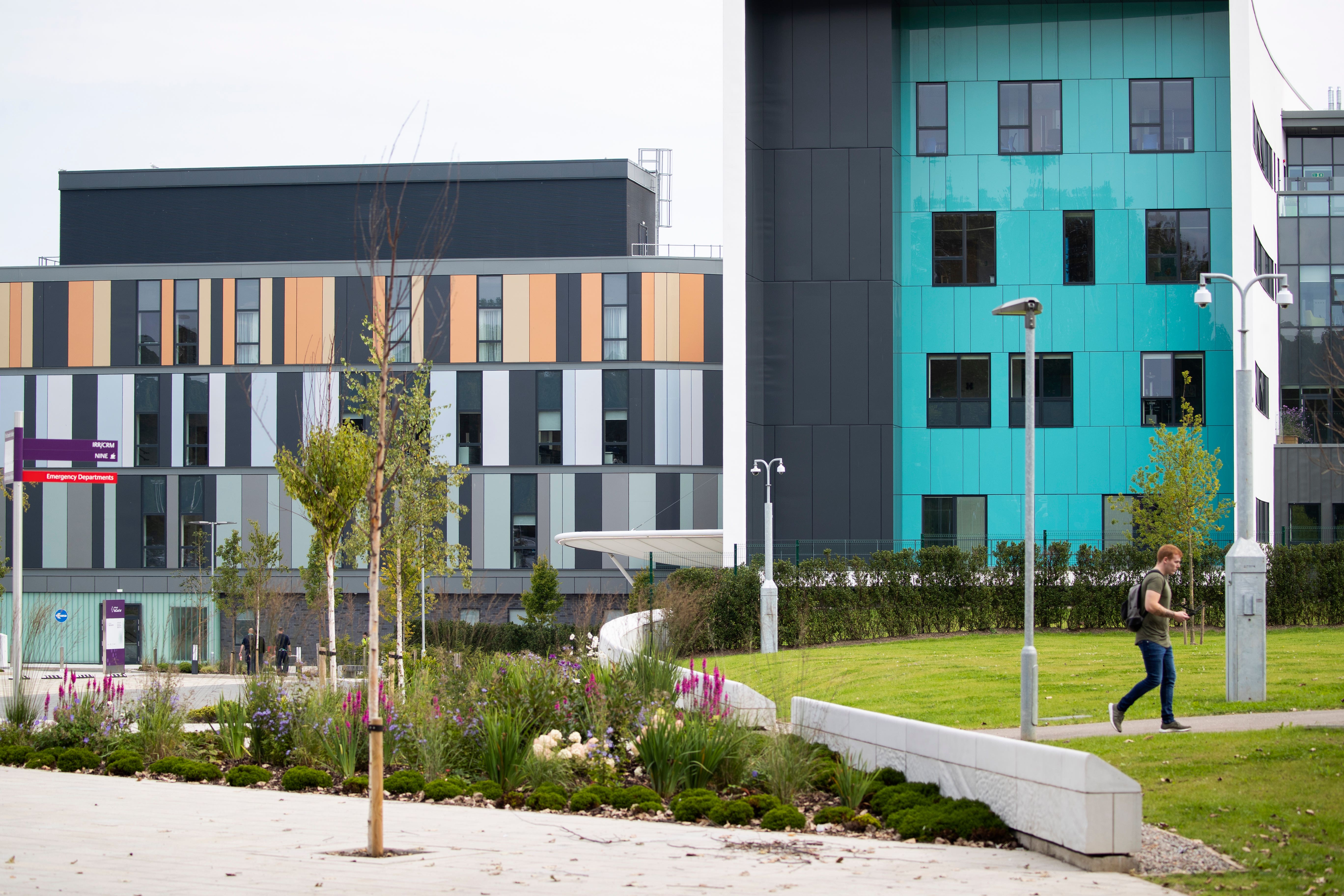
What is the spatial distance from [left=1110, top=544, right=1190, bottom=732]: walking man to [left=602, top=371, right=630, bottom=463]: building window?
38886 millimetres

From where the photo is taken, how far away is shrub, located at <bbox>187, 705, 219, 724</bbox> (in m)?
15.8

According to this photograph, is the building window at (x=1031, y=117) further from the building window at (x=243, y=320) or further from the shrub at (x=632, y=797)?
the building window at (x=243, y=320)

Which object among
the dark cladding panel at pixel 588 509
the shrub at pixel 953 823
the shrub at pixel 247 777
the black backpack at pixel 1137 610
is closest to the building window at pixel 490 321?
the dark cladding panel at pixel 588 509

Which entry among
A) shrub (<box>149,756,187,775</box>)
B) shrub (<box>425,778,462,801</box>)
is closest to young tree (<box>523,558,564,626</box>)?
shrub (<box>149,756,187,775</box>)

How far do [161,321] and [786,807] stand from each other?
48603mm

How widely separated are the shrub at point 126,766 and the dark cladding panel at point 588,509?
37312 millimetres

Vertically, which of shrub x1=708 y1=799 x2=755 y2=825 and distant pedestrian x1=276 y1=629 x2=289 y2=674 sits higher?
shrub x1=708 y1=799 x2=755 y2=825

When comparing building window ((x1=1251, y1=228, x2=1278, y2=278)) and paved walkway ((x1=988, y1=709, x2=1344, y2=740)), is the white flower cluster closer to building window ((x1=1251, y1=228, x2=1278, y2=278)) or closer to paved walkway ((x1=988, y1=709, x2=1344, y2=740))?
paved walkway ((x1=988, y1=709, x2=1344, y2=740))

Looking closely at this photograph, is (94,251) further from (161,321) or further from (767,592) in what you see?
(767,592)

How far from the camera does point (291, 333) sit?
5141 cm

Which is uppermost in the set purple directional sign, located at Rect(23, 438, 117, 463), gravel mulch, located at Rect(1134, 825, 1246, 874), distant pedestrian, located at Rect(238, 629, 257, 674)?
purple directional sign, located at Rect(23, 438, 117, 463)

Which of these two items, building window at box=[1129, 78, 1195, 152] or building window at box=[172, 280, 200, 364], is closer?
building window at box=[1129, 78, 1195, 152]

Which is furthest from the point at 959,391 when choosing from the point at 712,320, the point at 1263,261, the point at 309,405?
the point at 309,405

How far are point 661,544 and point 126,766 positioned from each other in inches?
1020
